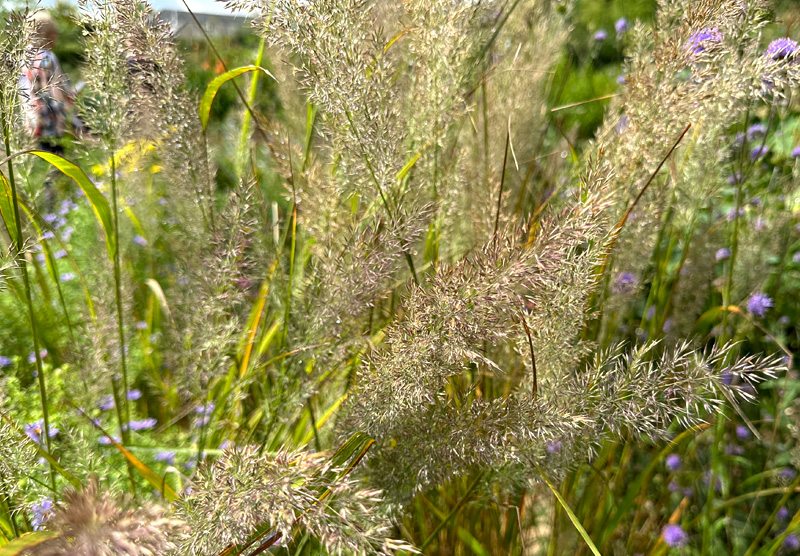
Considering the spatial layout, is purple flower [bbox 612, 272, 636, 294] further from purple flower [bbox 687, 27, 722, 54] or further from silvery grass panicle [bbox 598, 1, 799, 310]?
purple flower [bbox 687, 27, 722, 54]

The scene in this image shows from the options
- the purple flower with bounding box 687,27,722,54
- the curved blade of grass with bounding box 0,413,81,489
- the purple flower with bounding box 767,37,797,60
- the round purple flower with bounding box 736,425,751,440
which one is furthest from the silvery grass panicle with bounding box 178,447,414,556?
the round purple flower with bounding box 736,425,751,440

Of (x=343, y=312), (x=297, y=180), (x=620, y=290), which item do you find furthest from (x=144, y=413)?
(x=620, y=290)

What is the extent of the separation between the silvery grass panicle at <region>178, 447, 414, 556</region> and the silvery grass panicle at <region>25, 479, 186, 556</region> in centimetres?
7

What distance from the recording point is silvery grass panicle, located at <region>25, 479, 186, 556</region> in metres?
0.43

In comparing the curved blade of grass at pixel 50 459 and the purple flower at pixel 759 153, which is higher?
the purple flower at pixel 759 153

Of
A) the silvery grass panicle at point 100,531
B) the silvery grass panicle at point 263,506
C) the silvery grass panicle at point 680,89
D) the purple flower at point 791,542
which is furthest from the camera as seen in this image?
the purple flower at point 791,542

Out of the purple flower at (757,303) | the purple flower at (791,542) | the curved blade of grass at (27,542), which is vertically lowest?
the purple flower at (791,542)

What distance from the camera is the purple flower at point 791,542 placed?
1571mm

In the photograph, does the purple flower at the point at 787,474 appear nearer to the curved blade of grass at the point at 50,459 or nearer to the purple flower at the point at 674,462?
the purple flower at the point at 674,462

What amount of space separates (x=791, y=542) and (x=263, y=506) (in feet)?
5.45

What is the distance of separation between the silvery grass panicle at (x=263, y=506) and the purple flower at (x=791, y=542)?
149 centimetres

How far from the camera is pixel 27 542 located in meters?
0.51

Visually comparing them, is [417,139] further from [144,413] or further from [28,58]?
[144,413]

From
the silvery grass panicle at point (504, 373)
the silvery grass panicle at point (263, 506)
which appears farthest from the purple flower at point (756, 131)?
the silvery grass panicle at point (263, 506)
